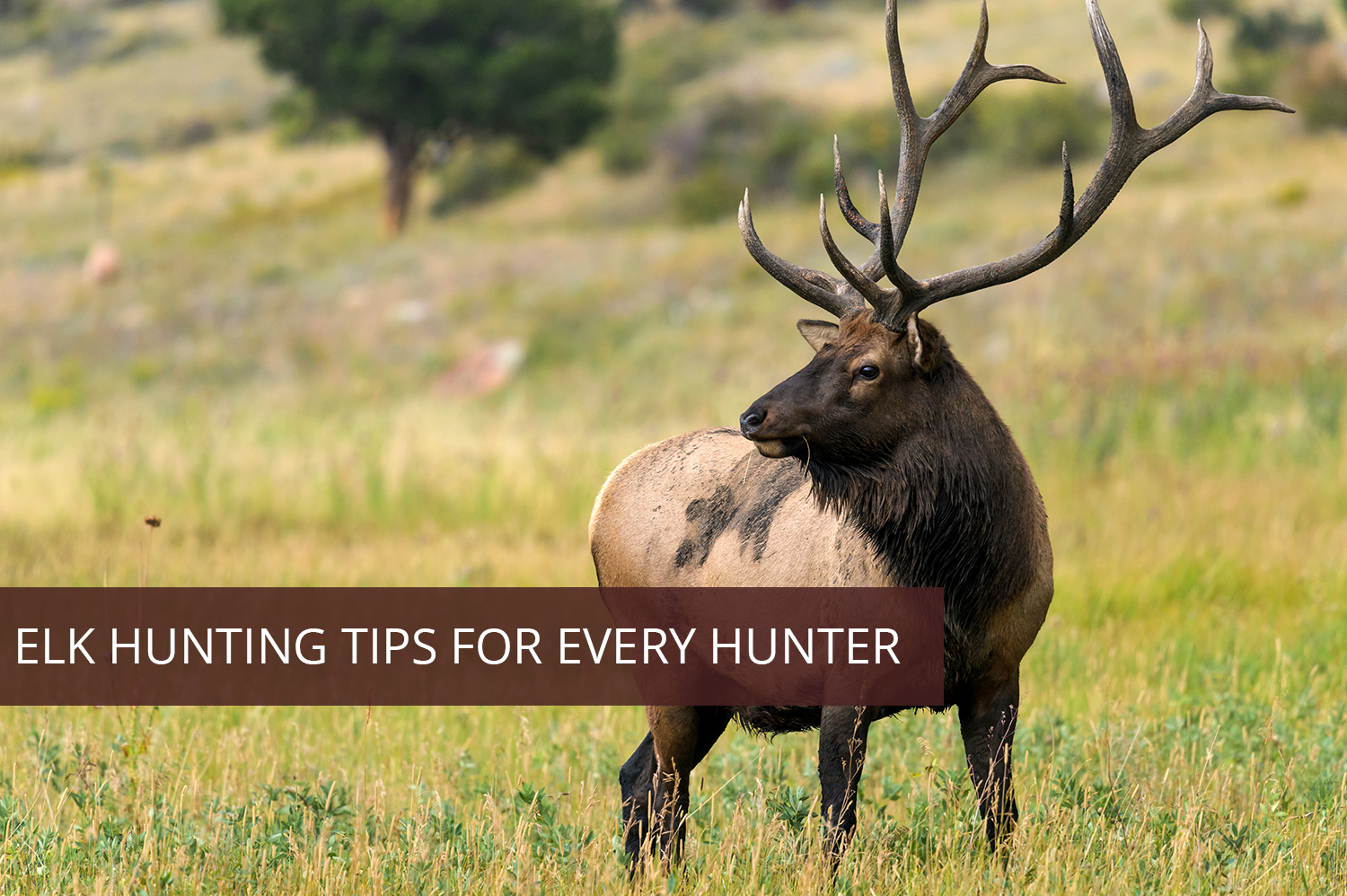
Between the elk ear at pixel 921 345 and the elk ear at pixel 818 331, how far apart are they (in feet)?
0.91

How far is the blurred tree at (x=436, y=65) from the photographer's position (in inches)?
1485

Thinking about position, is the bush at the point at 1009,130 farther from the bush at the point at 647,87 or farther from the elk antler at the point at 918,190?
the elk antler at the point at 918,190

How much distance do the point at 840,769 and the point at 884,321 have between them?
1.31 metres

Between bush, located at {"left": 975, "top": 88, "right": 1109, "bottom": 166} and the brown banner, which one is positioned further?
bush, located at {"left": 975, "top": 88, "right": 1109, "bottom": 166}

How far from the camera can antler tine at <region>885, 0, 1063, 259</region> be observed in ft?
14.8

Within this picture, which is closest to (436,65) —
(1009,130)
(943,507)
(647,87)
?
(647,87)

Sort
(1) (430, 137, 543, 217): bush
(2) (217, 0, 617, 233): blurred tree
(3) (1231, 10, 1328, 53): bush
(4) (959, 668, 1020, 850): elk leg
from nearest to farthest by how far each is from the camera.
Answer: (4) (959, 668, 1020, 850): elk leg → (2) (217, 0, 617, 233): blurred tree → (1) (430, 137, 543, 217): bush → (3) (1231, 10, 1328, 53): bush

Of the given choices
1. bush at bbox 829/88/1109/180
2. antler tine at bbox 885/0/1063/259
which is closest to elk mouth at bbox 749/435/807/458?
antler tine at bbox 885/0/1063/259

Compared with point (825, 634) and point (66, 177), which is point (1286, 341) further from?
point (66, 177)

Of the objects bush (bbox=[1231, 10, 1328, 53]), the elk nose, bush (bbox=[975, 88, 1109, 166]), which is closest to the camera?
the elk nose

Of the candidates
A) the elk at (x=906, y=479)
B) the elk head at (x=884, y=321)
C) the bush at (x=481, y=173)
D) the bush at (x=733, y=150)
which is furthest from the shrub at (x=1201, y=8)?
the elk at (x=906, y=479)

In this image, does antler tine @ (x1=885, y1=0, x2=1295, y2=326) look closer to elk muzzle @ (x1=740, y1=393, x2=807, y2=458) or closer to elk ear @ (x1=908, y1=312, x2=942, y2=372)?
elk ear @ (x1=908, y1=312, x2=942, y2=372)

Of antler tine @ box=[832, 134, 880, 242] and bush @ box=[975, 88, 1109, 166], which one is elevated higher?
antler tine @ box=[832, 134, 880, 242]

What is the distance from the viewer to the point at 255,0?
37.5 meters
